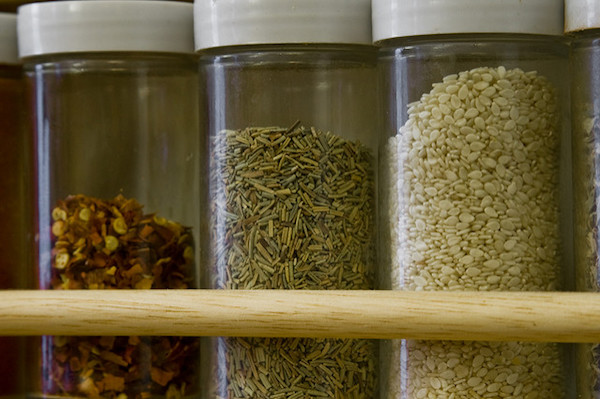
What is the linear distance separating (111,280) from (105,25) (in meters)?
0.22

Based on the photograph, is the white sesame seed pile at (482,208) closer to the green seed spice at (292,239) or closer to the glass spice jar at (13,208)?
the green seed spice at (292,239)

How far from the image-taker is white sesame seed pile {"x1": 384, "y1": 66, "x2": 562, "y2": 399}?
70 centimetres

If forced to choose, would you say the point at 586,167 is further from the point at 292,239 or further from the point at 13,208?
the point at 13,208

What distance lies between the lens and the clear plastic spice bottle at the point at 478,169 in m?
0.70

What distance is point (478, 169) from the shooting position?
70 cm

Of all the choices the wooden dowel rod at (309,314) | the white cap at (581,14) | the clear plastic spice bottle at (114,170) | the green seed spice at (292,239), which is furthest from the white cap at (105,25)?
the white cap at (581,14)

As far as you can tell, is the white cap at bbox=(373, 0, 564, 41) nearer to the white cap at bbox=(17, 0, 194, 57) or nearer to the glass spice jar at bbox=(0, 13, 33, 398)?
the white cap at bbox=(17, 0, 194, 57)

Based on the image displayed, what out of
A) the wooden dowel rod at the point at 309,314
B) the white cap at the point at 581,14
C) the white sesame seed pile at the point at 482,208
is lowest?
the wooden dowel rod at the point at 309,314

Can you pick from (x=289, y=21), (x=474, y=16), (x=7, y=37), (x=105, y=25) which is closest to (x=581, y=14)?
(x=474, y=16)

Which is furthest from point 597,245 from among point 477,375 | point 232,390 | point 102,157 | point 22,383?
point 22,383

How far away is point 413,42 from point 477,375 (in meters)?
0.26

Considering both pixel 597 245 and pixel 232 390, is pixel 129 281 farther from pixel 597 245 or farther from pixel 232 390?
pixel 597 245

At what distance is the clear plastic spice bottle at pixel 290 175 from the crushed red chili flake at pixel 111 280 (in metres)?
0.06

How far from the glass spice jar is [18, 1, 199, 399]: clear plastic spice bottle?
0.04 m
